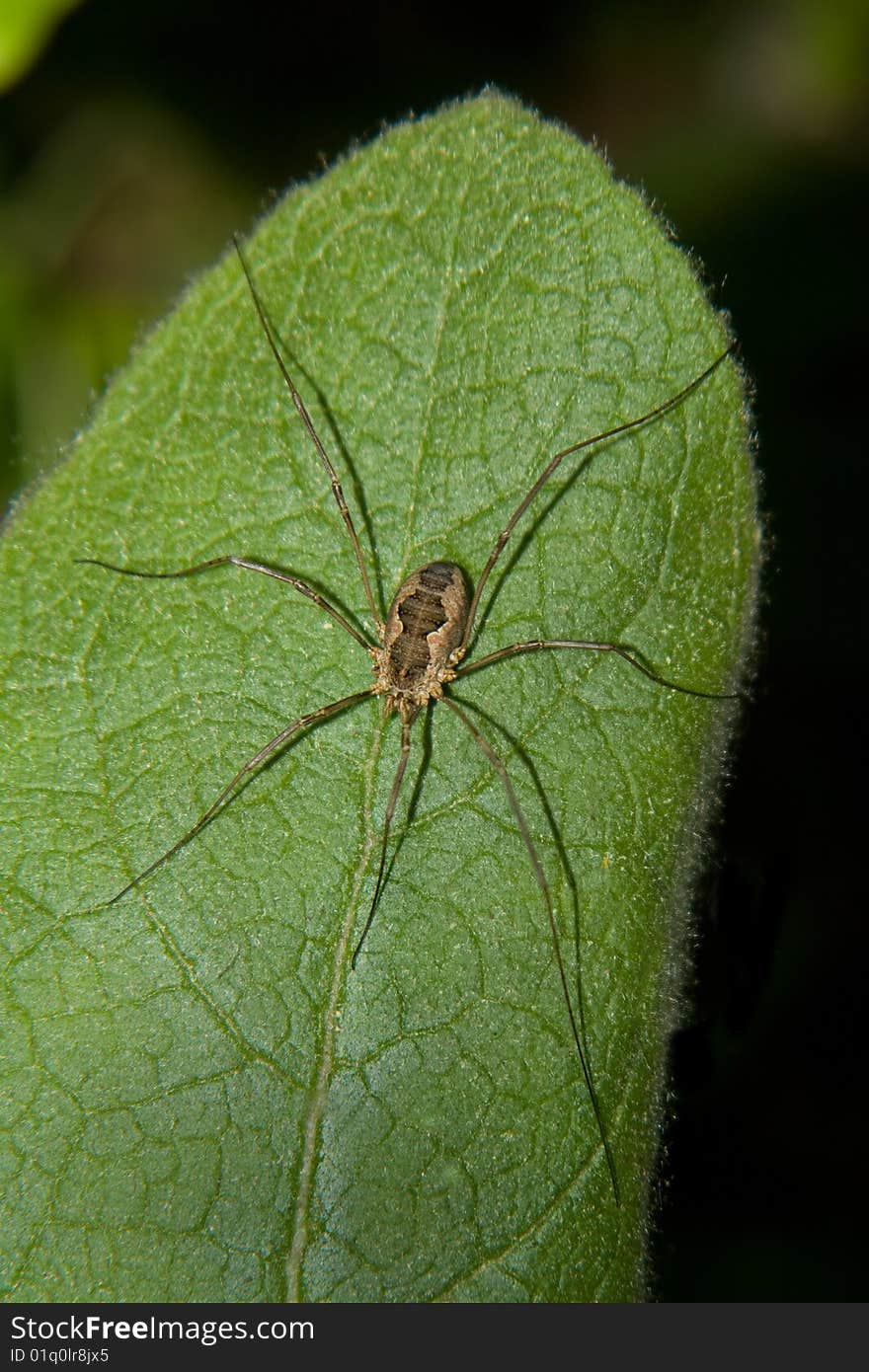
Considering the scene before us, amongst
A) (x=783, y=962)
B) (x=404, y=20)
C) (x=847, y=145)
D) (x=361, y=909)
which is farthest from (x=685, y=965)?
(x=404, y=20)

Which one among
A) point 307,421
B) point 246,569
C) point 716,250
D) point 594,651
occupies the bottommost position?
point 594,651

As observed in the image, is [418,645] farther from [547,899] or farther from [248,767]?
[547,899]

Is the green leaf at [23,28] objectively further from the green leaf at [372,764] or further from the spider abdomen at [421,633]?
the spider abdomen at [421,633]

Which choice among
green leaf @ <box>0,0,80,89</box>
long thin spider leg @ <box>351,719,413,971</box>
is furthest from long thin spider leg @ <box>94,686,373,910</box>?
green leaf @ <box>0,0,80,89</box>

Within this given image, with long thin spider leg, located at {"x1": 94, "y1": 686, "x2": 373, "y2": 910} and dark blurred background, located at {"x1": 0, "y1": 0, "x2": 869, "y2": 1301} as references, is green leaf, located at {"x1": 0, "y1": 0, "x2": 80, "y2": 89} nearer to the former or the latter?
dark blurred background, located at {"x1": 0, "y1": 0, "x2": 869, "y2": 1301}

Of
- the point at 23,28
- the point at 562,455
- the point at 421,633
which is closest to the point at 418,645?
the point at 421,633

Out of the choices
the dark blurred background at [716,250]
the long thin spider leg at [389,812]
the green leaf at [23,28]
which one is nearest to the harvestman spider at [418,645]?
the long thin spider leg at [389,812]
